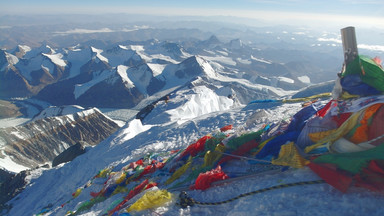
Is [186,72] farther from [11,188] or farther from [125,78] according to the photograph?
[11,188]

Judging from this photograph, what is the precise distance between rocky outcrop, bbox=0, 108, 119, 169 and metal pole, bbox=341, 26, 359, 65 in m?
62.1

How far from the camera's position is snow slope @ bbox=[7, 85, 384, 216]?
5512 mm

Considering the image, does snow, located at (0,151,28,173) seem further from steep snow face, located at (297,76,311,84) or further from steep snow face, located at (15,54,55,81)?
steep snow face, located at (297,76,311,84)

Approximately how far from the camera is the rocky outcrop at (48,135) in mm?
58412

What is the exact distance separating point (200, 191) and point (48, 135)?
69.8 metres

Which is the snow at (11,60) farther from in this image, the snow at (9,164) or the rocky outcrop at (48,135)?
the snow at (9,164)

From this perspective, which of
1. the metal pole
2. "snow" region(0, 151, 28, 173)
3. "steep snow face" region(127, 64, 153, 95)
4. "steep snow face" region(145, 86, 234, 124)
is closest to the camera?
the metal pole

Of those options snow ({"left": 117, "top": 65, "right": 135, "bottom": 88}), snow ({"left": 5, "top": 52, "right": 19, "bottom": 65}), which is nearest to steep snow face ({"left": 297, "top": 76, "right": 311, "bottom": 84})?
snow ({"left": 117, "top": 65, "right": 135, "bottom": 88})

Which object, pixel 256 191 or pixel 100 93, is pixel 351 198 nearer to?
pixel 256 191

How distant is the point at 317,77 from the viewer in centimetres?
19350

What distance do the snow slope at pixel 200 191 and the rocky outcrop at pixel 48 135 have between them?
36.7 metres

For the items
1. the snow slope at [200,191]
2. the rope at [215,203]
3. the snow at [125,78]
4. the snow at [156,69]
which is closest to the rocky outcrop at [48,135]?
the snow slope at [200,191]

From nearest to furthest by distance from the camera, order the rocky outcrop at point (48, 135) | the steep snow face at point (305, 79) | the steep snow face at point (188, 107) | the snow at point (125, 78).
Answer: the steep snow face at point (188, 107)
the rocky outcrop at point (48, 135)
the snow at point (125, 78)
the steep snow face at point (305, 79)

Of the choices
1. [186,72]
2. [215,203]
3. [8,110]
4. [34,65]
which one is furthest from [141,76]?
[215,203]
